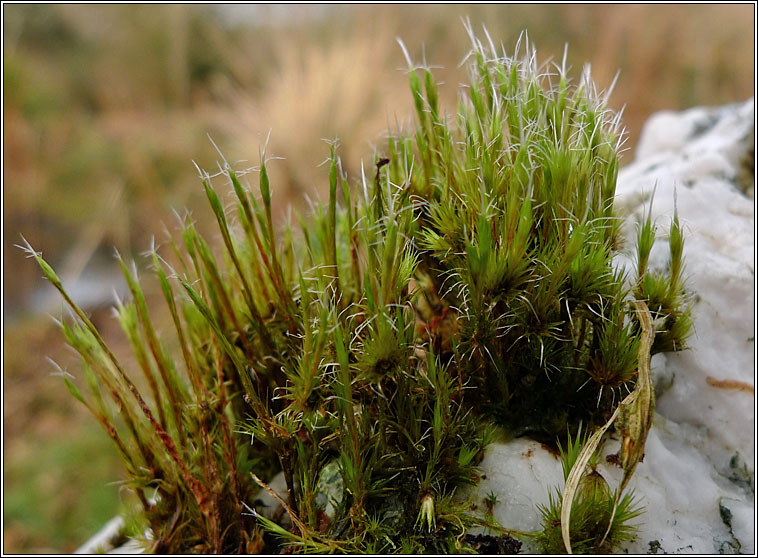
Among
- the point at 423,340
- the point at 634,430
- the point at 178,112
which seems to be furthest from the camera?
the point at 178,112

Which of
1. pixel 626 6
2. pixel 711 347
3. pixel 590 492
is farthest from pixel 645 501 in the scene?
pixel 626 6

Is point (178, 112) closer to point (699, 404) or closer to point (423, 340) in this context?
point (423, 340)

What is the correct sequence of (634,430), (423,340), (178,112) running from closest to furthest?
(634,430) → (423,340) → (178,112)

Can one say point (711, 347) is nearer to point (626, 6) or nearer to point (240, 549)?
point (240, 549)

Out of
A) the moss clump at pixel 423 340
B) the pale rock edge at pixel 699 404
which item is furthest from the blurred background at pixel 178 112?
the pale rock edge at pixel 699 404

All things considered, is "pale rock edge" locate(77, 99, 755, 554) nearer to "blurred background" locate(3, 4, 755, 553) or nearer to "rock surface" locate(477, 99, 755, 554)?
"rock surface" locate(477, 99, 755, 554)

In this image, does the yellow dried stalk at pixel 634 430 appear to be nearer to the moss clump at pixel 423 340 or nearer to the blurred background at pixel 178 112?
the moss clump at pixel 423 340

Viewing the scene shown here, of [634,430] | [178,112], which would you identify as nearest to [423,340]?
[634,430]
